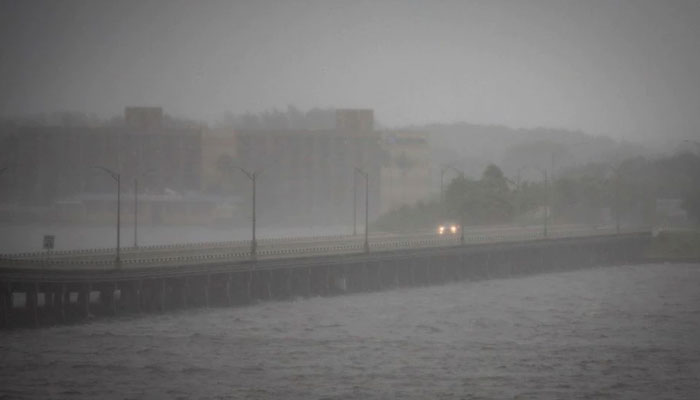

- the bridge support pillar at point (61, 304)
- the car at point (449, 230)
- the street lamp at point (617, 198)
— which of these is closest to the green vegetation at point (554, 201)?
the street lamp at point (617, 198)

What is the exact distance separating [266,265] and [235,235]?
83.2 metres

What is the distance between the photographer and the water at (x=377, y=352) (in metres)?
53.9

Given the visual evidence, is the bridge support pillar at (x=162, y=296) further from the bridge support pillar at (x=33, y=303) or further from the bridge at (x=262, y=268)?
the bridge support pillar at (x=33, y=303)

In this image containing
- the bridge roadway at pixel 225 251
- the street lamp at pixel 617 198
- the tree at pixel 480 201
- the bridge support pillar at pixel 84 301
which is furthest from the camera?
the tree at pixel 480 201

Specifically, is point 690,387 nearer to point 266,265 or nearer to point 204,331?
→ point 204,331

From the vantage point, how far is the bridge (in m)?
72.1

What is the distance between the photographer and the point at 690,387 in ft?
182

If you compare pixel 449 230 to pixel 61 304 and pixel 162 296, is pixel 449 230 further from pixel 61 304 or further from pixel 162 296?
pixel 61 304

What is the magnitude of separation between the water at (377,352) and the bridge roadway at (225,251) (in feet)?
16.7

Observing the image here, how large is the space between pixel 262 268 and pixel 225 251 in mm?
9742

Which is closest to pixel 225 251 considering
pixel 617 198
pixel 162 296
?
pixel 162 296

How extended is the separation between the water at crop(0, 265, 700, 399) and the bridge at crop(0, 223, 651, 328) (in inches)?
103

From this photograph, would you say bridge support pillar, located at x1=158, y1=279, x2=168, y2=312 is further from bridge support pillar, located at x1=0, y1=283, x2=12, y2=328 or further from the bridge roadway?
bridge support pillar, located at x1=0, y1=283, x2=12, y2=328

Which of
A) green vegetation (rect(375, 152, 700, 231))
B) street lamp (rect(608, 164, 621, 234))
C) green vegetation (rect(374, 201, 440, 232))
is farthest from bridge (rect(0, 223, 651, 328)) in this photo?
green vegetation (rect(374, 201, 440, 232))
